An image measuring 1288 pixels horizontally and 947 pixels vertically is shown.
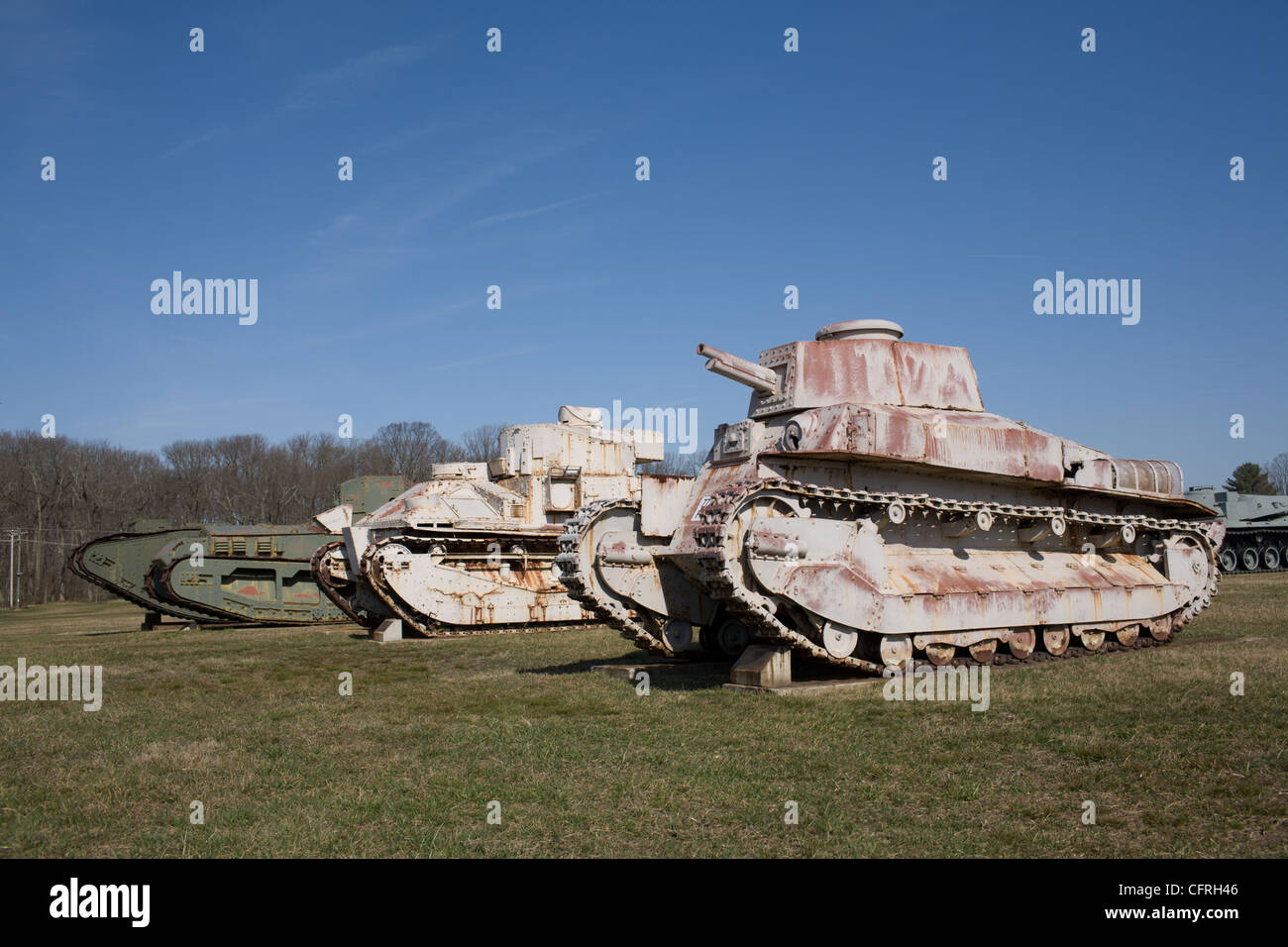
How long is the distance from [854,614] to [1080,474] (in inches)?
199

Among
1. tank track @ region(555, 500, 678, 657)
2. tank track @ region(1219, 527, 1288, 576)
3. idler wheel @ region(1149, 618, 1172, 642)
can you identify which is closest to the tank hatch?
tank track @ region(555, 500, 678, 657)

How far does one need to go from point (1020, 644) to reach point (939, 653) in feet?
5.39

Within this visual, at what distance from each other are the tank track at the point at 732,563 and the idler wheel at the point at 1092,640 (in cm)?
9

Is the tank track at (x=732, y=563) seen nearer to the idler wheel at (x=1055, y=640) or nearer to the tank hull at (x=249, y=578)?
the idler wheel at (x=1055, y=640)

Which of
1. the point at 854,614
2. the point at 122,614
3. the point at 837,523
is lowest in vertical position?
the point at 122,614

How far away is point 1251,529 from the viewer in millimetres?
38688

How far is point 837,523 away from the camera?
12305mm

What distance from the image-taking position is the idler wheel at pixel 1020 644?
1361cm

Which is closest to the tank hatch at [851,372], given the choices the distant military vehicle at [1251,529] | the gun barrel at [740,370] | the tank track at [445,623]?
the gun barrel at [740,370]

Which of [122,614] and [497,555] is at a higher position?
[497,555]

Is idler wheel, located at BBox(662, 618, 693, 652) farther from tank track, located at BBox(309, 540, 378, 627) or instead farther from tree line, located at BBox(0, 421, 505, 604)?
tree line, located at BBox(0, 421, 505, 604)

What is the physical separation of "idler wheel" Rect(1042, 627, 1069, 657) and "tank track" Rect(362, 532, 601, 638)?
1005 cm
